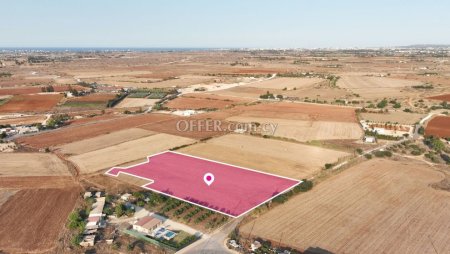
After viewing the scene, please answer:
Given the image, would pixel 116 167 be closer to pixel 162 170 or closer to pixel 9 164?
pixel 162 170

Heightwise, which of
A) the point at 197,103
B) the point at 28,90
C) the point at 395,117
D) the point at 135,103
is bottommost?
the point at 135,103

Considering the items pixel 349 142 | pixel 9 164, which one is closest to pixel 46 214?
pixel 9 164

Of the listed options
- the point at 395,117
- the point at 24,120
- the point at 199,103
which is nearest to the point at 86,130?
the point at 24,120

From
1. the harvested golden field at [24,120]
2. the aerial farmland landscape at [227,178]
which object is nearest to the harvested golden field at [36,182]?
the aerial farmland landscape at [227,178]

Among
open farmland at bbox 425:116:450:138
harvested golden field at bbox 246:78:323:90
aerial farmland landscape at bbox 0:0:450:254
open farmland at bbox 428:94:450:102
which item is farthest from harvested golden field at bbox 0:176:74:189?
open farmland at bbox 428:94:450:102

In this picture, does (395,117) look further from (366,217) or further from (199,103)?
(366,217)

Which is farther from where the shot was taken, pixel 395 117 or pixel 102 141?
pixel 395 117

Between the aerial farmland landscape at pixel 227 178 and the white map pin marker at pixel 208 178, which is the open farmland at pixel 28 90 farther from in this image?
the white map pin marker at pixel 208 178
